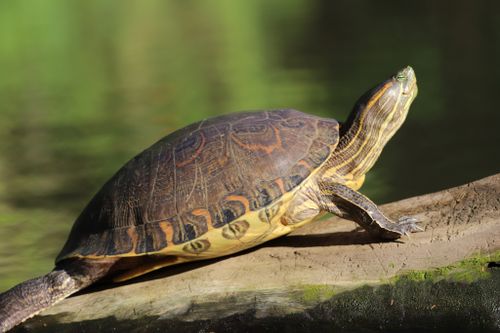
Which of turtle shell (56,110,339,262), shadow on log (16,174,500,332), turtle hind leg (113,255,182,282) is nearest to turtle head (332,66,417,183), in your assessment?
turtle shell (56,110,339,262)

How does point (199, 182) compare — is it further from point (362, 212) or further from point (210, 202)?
point (362, 212)

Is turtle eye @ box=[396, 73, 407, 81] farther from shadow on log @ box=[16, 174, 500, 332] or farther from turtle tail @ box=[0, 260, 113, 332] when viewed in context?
turtle tail @ box=[0, 260, 113, 332]

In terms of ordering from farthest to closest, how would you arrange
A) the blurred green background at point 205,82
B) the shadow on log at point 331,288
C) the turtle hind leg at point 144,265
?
1. the blurred green background at point 205,82
2. the turtle hind leg at point 144,265
3. the shadow on log at point 331,288

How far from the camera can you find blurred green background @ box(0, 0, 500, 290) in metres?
10.5

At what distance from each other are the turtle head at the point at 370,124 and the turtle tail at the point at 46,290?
178 cm

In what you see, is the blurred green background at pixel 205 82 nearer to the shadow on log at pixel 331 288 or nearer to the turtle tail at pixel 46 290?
the turtle tail at pixel 46 290

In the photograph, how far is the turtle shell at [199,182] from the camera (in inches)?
200

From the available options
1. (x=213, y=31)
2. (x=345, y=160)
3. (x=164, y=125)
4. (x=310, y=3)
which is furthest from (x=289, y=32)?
(x=345, y=160)

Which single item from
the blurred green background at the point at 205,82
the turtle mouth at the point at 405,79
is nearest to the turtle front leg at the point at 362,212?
the turtle mouth at the point at 405,79

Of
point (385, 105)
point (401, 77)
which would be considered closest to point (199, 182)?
point (385, 105)

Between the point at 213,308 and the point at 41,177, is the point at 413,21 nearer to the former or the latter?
the point at 41,177

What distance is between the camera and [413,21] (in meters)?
25.2

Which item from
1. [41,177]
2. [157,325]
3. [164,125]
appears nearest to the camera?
[157,325]

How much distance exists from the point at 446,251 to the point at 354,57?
52.1ft
